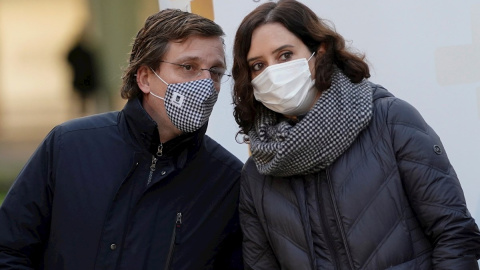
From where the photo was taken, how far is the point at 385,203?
2.55 meters

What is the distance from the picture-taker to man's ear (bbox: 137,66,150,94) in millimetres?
3154

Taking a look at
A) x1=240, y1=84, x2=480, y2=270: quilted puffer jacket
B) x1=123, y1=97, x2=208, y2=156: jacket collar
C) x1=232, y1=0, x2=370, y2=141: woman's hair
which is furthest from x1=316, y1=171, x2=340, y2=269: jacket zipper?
x1=123, y1=97, x2=208, y2=156: jacket collar

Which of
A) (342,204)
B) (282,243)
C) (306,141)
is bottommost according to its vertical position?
(282,243)

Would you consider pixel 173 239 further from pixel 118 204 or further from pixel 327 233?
pixel 327 233

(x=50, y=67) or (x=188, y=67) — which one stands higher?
(x=188, y=67)

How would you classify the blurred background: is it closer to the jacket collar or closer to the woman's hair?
the jacket collar

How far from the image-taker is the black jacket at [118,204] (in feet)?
9.43

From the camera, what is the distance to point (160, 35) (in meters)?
3.12

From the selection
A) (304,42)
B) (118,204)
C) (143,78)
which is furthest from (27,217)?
(304,42)

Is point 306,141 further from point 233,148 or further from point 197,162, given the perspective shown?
point 233,148

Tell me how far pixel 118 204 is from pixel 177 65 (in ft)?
2.01

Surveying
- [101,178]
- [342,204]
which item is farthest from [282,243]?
[101,178]

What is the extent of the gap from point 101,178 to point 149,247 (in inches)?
13.2

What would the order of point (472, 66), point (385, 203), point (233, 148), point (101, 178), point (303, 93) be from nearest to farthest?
point (385, 203) → point (303, 93) → point (101, 178) → point (472, 66) → point (233, 148)
